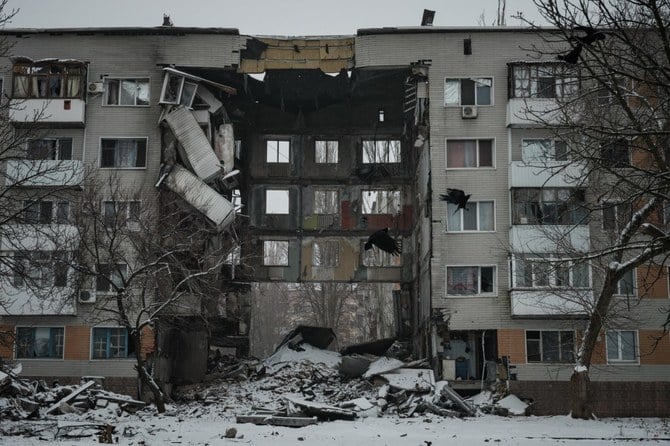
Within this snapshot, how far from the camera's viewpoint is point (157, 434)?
21.8 metres

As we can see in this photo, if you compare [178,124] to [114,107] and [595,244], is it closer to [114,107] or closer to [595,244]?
[114,107]

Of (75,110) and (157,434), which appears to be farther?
(75,110)

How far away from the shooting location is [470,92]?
35688 mm

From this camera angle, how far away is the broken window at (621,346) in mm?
33688

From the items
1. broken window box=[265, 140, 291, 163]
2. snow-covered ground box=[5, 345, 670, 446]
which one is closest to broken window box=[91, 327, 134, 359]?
snow-covered ground box=[5, 345, 670, 446]

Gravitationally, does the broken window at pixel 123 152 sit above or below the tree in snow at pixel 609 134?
above

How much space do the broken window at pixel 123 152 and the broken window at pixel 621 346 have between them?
21.7 meters

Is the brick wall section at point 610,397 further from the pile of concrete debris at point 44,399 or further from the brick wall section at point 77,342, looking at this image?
the brick wall section at point 77,342

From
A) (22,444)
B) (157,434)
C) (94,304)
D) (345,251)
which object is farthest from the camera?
(345,251)

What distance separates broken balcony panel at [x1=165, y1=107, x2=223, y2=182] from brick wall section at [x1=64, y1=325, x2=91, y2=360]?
8349mm

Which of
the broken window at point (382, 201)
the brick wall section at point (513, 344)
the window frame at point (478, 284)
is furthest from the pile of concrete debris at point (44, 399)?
the broken window at point (382, 201)

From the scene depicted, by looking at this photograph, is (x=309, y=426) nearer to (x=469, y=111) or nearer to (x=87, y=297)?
(x=87, y=297)

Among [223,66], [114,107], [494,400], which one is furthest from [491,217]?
[114,107]

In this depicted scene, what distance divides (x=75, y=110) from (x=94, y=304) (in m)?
8.63
